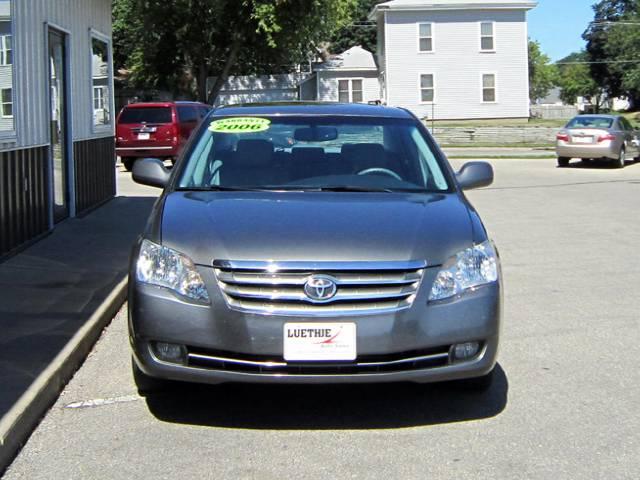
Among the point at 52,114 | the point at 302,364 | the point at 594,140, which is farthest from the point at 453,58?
the point at 302,364

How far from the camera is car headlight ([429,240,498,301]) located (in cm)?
469

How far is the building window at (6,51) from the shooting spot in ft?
31.5

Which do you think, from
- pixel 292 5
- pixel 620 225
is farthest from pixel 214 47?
pixel 620 225

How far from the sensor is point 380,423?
16.4 ft

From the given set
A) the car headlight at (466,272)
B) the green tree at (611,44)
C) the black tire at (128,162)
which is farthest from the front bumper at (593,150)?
the green tree at (611,44)

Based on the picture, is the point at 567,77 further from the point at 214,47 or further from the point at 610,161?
the point at 610,161

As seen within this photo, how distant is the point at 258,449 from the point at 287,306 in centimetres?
72

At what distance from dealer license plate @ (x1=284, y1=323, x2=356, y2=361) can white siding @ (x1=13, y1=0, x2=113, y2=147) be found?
6.35m

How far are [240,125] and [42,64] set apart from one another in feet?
18.3

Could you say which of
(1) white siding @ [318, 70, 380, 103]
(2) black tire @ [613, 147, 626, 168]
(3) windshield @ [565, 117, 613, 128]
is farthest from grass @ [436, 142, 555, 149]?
(1) white siding @ [318, 70, 380, 103]

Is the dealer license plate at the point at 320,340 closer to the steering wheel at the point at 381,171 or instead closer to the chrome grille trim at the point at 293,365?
the chrome grille trim at the point at 293,365

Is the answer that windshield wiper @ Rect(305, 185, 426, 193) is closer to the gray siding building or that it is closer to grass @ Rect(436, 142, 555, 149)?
the gray siding building

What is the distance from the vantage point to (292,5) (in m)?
44.8

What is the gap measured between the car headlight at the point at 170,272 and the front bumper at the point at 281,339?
0.05 meters
